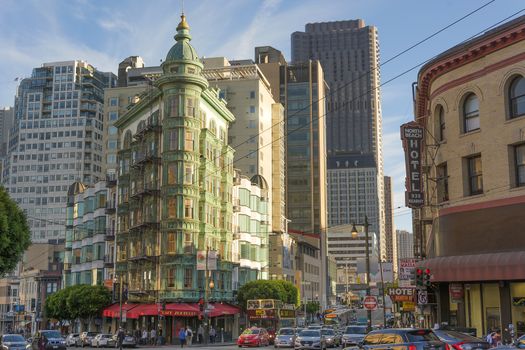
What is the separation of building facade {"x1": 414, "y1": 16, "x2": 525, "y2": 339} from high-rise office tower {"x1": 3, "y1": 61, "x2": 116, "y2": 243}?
5702 inches

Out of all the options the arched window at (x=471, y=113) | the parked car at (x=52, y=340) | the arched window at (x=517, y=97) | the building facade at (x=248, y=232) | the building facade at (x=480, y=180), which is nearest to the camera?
the building facade at (x=480, y=180)

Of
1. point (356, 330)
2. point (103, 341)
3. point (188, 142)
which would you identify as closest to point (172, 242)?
point (188, 142)

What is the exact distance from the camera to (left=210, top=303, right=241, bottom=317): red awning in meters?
66.0

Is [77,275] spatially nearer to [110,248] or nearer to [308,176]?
[110,248]

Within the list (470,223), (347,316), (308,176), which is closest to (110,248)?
(347,316)

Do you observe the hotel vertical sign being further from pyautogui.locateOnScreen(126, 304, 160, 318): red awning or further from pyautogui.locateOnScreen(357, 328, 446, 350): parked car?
A: pyautogui.locateOnScreen(126, 304, 160, 318): red awning

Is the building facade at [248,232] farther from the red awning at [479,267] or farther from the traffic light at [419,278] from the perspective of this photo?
the traffic light at [419,278]

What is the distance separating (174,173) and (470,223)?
36.4m

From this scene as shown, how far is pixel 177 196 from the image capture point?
216 ft

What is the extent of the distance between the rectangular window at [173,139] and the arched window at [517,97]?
38.4m

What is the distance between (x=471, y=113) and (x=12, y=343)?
2819 cm

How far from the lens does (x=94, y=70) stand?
197125 mm

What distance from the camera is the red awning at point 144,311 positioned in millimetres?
63778

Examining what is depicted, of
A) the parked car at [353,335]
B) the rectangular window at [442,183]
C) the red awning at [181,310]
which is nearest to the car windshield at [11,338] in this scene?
the parked car at [353,335]
